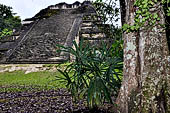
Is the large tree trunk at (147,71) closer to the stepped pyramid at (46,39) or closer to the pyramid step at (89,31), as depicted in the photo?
the stepped pyramid at (46,39)

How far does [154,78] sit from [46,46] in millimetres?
9749

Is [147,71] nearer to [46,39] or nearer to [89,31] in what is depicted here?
[46,39]

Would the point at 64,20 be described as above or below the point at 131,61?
above

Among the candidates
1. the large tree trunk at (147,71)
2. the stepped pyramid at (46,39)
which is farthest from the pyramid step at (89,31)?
the large tree trunk at (147,71)

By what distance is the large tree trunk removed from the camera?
7.23ft

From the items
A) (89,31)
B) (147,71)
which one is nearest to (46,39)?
(89,31)

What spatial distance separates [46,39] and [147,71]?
10505 mm

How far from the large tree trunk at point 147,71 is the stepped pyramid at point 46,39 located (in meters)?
6.67

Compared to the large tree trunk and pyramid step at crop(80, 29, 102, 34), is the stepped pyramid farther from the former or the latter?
the large tree trunk

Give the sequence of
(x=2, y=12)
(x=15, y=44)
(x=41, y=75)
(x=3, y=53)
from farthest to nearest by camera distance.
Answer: (x=2, y=12), (x=15, y=44), (x=3, y=53), (x=41, y=75)

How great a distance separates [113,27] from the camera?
4684mm

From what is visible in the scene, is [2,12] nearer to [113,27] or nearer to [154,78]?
[113,27]

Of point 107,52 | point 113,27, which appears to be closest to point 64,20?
point 113,27

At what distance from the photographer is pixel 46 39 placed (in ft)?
40.2
